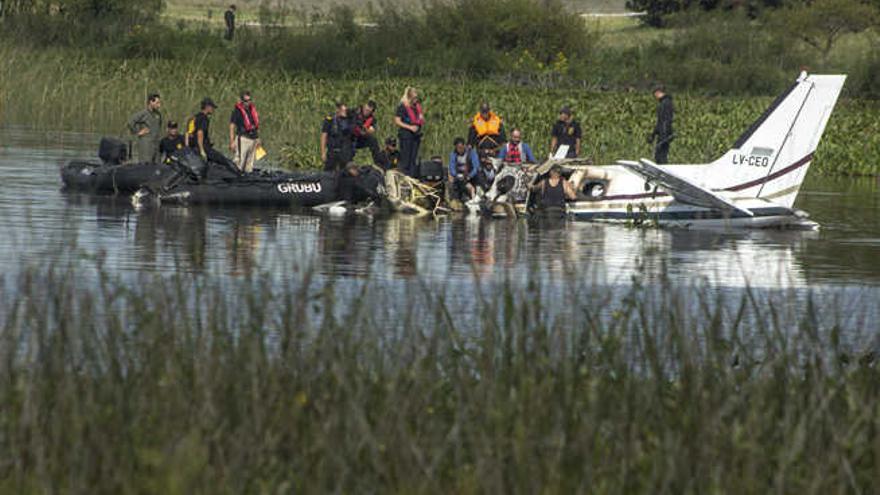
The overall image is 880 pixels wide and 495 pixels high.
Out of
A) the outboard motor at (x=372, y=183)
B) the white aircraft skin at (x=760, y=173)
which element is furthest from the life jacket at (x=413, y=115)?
the white aircraft skin at (x=760, y=173)

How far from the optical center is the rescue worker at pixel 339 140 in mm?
33938

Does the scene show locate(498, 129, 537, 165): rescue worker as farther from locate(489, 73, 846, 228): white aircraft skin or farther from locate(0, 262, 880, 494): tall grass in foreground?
locate(0, 262, 880, 494): tall grass in foreground

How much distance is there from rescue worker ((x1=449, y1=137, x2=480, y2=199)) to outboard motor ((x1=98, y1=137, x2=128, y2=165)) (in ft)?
19.3

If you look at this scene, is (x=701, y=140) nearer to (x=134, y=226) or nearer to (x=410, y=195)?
(x=410, y=195)

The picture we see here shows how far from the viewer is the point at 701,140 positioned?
2015 inches

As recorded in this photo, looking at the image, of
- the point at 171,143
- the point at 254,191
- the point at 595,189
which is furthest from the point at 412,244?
the point at 171,143

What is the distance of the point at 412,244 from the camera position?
25.4m

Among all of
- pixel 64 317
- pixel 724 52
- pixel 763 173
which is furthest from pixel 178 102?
pixel 64 317

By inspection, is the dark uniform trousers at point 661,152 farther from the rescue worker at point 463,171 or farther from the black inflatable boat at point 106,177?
the black inflatable boat at point 106,177

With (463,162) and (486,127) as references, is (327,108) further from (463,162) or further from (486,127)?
(463,162)

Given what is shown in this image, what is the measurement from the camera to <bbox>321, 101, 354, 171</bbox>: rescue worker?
33.9 m

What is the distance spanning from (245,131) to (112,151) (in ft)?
11.6

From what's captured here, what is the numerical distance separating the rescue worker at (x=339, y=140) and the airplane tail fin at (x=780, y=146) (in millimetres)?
7731

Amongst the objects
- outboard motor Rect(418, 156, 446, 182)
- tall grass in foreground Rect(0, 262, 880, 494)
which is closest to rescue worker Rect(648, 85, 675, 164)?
outboard motor Rect(418, 156, 446, 182)
